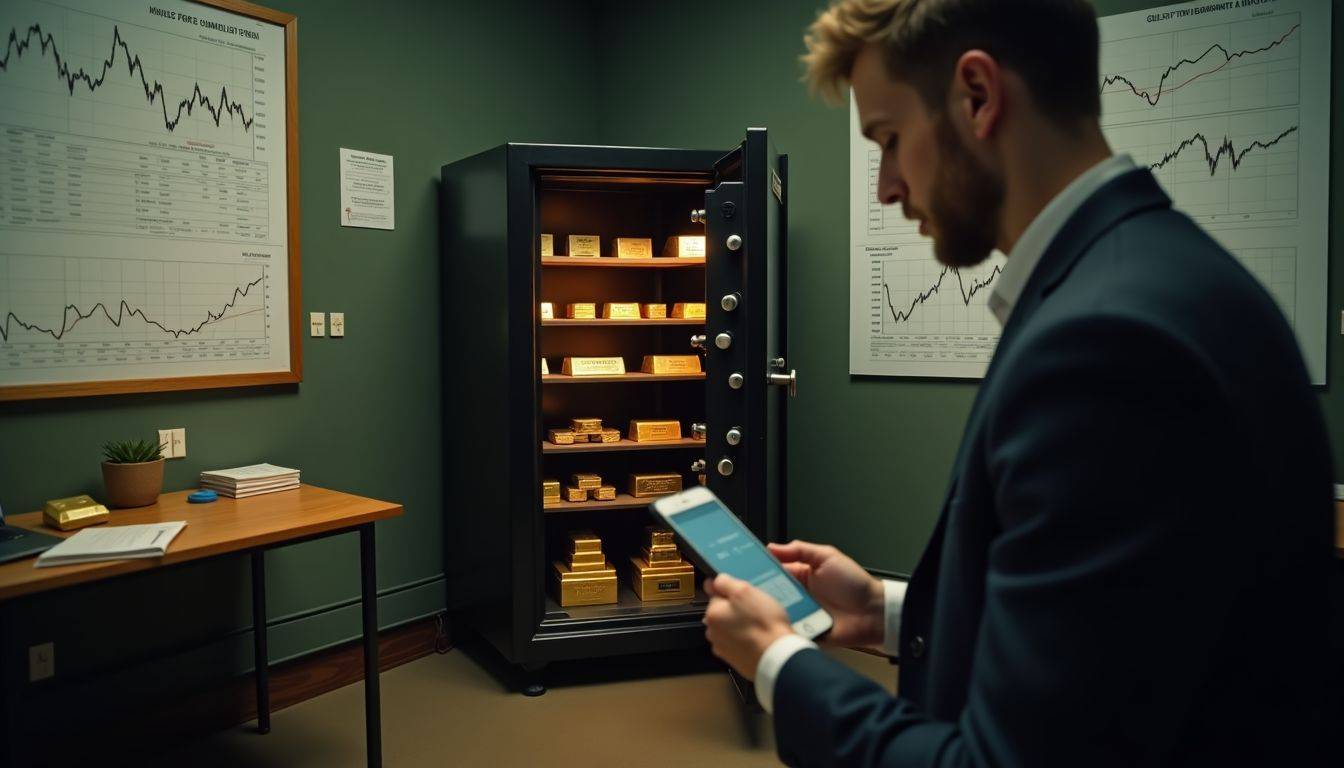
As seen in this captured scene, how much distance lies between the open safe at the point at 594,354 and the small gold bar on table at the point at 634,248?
0.05 feet

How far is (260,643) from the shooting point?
2672 millimetres

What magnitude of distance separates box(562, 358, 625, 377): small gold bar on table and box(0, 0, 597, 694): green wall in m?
0.56

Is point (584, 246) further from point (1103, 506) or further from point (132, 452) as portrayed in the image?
point (1103, 506)

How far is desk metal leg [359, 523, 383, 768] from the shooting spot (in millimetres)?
2229

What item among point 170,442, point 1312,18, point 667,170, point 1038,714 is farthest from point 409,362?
point 1312,18

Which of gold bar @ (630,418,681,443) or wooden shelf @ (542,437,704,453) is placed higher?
gold bar @ (630,418,681,443)

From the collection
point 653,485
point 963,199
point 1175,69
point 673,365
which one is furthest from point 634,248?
point 963,199

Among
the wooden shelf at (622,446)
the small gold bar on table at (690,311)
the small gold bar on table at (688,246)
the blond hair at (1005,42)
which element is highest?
the small gold bar on table at (688,246)

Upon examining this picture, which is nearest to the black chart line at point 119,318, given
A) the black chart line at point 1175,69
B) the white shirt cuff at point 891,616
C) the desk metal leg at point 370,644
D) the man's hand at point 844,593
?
the desk metal leg at point 370,644

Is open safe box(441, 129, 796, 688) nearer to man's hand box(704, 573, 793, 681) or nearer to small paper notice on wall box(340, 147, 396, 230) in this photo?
small paper notice on wall box(340, 147, 396, 230)

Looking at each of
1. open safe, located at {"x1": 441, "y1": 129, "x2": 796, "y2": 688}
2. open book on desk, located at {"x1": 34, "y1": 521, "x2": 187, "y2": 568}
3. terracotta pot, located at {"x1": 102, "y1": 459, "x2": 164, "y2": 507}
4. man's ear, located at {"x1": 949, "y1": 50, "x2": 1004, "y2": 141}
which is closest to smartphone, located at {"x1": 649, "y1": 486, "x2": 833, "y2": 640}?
man's ear, located at {"x1": 949, "y1": 50, "x2": 1004, "y2": 141}

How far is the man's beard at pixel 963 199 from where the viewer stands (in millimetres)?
776

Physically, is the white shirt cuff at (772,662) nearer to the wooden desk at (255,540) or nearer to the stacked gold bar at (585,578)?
the wooden desk at (255,540)

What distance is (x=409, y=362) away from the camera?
3240 mm
